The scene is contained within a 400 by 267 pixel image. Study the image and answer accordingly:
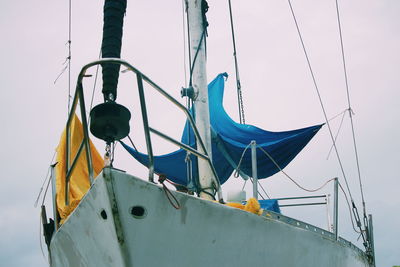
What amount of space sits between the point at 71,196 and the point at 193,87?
11.1ft

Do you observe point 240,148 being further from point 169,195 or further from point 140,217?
point 140,217

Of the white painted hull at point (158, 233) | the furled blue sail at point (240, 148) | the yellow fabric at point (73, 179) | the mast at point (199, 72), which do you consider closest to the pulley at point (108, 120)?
the white painted hull at point (158, 233)

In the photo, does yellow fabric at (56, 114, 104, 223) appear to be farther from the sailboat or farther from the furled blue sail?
the furled blue sail

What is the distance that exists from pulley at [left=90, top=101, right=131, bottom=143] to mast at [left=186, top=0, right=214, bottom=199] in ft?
10.3

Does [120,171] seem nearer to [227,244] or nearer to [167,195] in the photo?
[167,195]

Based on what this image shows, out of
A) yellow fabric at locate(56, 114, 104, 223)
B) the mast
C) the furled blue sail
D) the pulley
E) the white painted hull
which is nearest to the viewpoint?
the pulley

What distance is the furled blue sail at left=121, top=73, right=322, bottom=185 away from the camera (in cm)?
1039

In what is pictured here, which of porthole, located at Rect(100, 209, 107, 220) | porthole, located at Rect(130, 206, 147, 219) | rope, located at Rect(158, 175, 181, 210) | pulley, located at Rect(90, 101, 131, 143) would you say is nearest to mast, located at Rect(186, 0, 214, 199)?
rope, located at Rect(158, 175, 181, 210)

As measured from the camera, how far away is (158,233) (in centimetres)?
503

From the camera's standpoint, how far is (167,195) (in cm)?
488

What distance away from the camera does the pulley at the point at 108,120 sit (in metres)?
4.66

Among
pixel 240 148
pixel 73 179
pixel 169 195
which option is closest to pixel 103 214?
pixel 169 195

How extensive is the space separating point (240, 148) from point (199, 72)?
8.62 feet

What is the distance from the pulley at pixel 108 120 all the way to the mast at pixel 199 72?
3.15 metres
